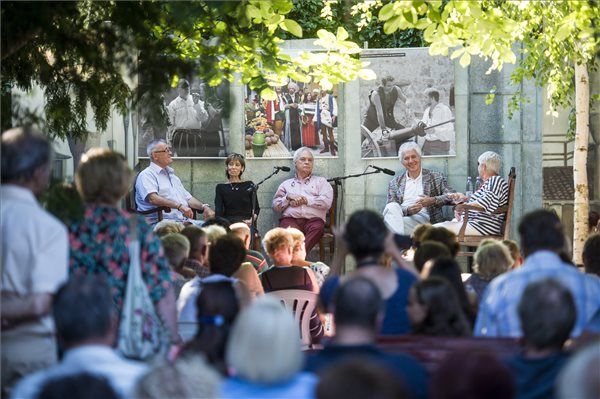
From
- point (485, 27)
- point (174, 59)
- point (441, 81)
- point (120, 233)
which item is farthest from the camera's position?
point (441, 81)

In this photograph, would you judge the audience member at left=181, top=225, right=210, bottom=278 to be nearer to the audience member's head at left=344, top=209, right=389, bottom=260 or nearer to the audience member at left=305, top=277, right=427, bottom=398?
the audience member's head at left=344, top=209, right=389, bottom=260

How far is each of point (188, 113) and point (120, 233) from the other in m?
10.2

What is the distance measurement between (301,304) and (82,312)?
4982mm

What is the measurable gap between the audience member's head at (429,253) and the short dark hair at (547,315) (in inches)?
113

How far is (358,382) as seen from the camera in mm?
3430

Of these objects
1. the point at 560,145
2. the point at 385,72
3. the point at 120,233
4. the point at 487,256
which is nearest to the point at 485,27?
the point at 487,256

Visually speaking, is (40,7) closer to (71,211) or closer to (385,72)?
(71,211)

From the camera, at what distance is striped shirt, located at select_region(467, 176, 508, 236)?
13250mm

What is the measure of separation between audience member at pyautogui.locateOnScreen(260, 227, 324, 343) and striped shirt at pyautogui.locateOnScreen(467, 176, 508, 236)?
405 cm

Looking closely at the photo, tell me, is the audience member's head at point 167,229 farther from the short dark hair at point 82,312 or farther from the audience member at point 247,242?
the short dark hair at point 82,312

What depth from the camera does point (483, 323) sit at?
20.0 feet

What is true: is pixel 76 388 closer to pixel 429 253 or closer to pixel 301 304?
pixel 429 253

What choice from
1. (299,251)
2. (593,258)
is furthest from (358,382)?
(299,251)

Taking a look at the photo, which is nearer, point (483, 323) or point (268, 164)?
point (483, 323)
